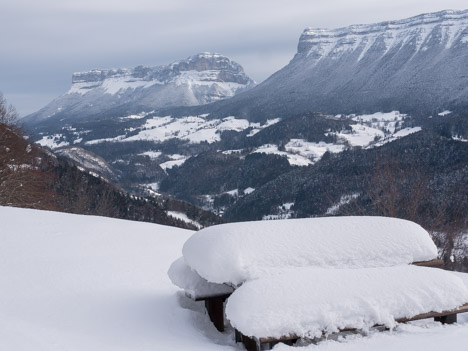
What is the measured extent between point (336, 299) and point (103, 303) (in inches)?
165

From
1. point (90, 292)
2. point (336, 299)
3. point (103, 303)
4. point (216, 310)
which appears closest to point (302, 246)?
point (336, 299)

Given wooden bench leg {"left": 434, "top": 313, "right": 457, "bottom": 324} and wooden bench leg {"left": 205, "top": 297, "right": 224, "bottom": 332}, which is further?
wooden bench leg {"left": 205, "top": 297, "right": 224, "bottom": 332}

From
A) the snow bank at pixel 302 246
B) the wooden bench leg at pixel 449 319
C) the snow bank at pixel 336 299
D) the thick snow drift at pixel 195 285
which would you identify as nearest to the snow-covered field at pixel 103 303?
the wooden bench leg at pixel 449 319

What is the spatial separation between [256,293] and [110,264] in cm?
531

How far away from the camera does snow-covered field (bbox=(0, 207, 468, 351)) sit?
6.24 m

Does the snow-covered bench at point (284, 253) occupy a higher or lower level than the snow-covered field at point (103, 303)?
higher

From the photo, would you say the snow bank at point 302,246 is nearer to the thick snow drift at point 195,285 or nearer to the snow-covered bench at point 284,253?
the snow-covered bench at point 284,253

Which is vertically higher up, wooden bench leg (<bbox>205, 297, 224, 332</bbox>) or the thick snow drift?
the thick snow drift

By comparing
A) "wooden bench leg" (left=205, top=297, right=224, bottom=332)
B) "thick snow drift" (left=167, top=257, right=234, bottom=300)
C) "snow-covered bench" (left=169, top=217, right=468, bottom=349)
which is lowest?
"wooden bench leg" (left=205, top=297, right=224, bottom=332)

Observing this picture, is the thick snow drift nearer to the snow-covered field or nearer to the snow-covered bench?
the snow-covered bench

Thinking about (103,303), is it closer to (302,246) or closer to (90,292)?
(90,292)

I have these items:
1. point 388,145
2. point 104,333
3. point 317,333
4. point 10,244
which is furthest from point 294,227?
point 388,145

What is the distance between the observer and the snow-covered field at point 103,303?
6238 millimetres

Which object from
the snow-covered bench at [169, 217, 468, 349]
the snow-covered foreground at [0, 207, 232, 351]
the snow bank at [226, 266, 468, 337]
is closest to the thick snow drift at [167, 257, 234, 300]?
the snow-covered bench at [169, 217, 468, 349]
